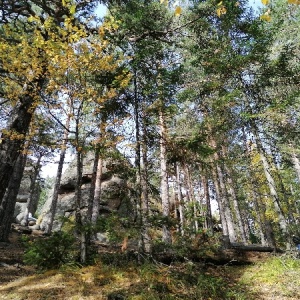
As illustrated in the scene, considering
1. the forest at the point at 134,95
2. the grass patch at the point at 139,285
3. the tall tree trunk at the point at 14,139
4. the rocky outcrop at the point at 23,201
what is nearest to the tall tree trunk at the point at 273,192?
the forest at the point at 134,95

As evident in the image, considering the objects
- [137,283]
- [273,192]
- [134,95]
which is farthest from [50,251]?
[273,192]

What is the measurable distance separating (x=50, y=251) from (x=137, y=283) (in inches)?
88.2

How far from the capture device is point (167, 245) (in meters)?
5.95

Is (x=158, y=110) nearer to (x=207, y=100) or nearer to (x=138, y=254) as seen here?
(x=138, y=254)

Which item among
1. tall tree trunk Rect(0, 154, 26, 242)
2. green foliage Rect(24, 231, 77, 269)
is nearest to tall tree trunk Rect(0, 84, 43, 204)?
green foliage Rect(24, 231, 77, 269)

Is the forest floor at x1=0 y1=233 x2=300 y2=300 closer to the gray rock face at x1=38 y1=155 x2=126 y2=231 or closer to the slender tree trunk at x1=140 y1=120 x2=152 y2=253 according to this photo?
the slender tree trunk at x1=140 y1=120 x2=152 y2=253

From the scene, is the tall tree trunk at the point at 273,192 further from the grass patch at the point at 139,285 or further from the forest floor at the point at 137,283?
the grass patch at the point at 139,285

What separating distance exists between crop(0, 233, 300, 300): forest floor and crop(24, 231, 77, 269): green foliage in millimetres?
278

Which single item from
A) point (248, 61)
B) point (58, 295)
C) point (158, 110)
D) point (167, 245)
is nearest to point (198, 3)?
point (248, 61)

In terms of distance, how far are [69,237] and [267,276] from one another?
17.2 feet

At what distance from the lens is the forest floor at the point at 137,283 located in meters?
4.47

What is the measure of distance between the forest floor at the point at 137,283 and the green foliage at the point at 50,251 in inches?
10.9

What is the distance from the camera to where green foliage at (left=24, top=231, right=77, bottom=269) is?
5.59 meters

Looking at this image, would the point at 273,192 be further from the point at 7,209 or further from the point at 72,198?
the point at 72,198
